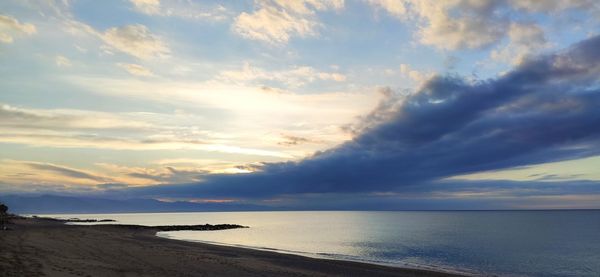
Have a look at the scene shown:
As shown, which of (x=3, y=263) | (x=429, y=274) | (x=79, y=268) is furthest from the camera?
(x=429, y=274)

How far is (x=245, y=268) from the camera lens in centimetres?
3381

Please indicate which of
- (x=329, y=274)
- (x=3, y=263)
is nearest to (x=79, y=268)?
(x=3, y=263)

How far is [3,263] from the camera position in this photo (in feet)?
74.4

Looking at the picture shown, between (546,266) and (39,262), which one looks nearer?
(39,262)

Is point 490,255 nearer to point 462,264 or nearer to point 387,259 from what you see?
point 462,264

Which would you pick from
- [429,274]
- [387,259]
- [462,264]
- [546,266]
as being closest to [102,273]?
[429,274]

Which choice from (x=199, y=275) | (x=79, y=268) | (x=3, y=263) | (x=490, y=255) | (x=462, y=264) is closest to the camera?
(x=3, y=263)

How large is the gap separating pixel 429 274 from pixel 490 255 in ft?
90.4

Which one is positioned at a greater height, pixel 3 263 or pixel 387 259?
pixel 3 263

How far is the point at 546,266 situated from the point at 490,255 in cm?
951

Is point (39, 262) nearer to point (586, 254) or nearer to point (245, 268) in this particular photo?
point (245, 268)

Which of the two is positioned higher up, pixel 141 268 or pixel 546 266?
pixel 141 268

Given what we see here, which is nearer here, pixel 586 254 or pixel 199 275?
pixel 199 275

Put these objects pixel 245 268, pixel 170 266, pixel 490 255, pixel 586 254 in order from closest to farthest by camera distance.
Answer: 1. pixel 170 266
2. pixel 245 268
3. pixel 490 255
4. pixel 586 254
